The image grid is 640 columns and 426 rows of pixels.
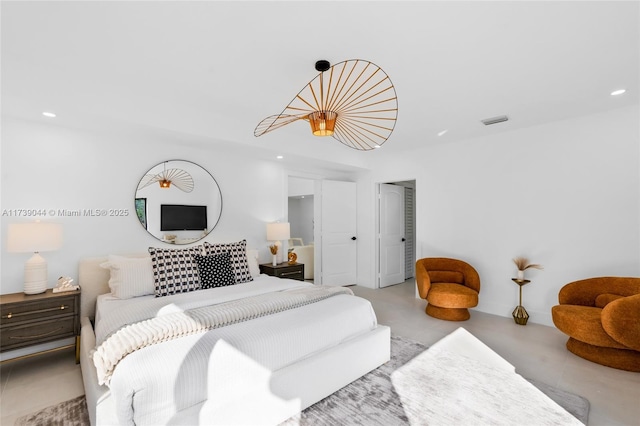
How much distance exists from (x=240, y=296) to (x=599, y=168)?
411 cm

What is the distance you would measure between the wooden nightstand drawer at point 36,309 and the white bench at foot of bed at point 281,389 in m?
0.31

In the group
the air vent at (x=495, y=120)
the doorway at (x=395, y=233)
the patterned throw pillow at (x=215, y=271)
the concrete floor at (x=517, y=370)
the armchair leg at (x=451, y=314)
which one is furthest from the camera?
the doorway at (x=395, y=233)

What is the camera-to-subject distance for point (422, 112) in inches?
138

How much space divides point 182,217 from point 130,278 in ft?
3.79

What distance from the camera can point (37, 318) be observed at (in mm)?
2629

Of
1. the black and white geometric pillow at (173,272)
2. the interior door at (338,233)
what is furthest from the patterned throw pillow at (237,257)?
the interior door at (338,233)

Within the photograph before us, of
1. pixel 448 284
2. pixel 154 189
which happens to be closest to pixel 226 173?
pixel 154 189

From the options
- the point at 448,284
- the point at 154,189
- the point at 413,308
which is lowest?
the point at 413,308

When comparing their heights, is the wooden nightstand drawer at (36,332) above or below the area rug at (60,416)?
above

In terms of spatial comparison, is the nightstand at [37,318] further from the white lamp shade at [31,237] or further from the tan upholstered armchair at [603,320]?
the tan upholstered armchair at [603,320]

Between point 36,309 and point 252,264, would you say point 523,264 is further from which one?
point 36,309

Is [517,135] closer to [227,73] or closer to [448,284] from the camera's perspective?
[448,284]

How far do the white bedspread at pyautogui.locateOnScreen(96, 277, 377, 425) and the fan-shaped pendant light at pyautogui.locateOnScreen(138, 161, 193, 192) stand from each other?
1595 mm

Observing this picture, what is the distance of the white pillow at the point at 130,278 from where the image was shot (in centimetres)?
286
